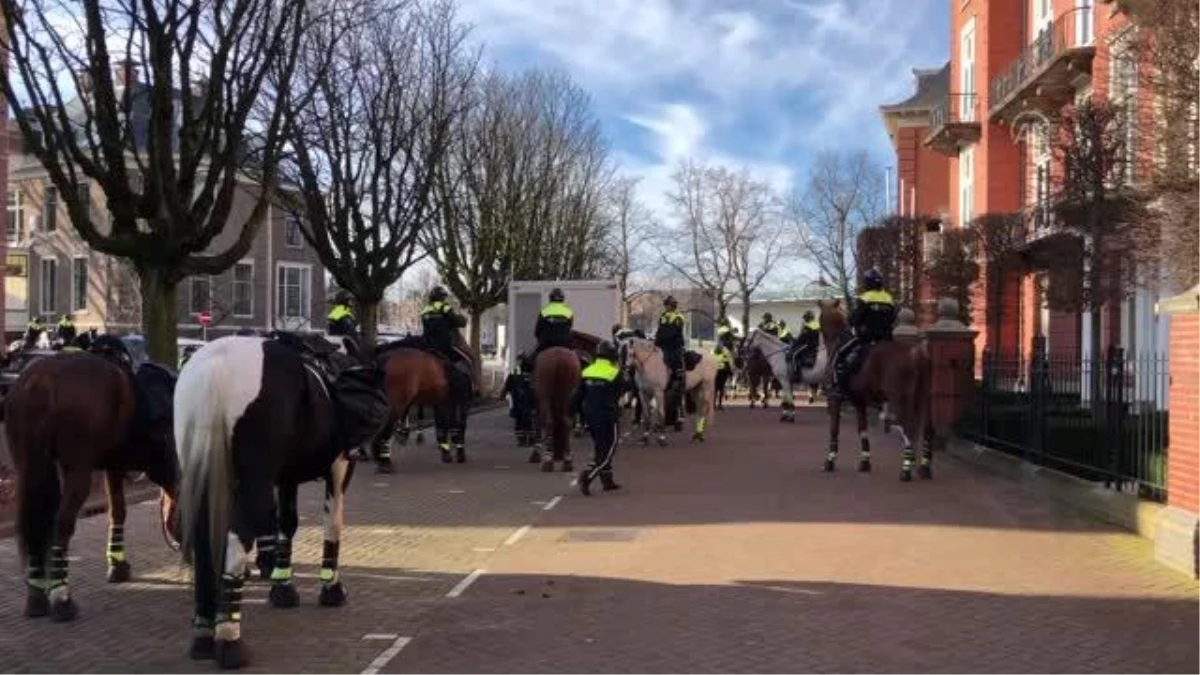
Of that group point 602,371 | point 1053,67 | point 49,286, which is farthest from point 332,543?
point 49,286

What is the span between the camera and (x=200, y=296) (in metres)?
55.4

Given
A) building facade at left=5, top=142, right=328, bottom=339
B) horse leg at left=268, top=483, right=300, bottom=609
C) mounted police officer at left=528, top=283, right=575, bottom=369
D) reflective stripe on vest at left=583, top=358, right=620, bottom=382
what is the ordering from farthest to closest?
building facade at left=5, top=142, right=328, bottom=339 → mounted police officer at left=528, top=283, right=575, bottom=369 → reflective stripe on vest at left=583, top=358, right=620, bottom=382 → horse leg at left=268, top=483, right=300, bottom=609

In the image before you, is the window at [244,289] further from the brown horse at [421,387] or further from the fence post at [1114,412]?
the fence post at [1114,412]

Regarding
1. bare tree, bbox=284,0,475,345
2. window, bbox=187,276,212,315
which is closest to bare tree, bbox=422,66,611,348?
bare tree, bbox=284,0,475,345

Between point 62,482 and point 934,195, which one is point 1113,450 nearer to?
point 62,482

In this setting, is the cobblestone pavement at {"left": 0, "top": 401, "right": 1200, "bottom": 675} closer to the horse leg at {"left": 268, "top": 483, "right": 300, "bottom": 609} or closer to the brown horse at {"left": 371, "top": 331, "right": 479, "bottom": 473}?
the horse leg at {"left": 268, "top": 483, "right": 300, "bottom": 609}

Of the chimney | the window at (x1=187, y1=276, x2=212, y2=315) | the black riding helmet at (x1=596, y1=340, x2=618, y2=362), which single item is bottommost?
the black riding helmet at (x1=596, y1=340, x2=618, y2=362)

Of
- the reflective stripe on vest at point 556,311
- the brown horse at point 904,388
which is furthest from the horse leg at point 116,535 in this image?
the brown horse at point 904,388

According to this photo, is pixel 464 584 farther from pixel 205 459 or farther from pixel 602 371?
pixel 602 371

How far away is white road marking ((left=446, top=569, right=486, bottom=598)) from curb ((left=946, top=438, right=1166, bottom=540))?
18.3ft

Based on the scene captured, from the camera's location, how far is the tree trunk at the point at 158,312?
16.1 metres

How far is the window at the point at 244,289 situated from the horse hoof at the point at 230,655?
5386cm

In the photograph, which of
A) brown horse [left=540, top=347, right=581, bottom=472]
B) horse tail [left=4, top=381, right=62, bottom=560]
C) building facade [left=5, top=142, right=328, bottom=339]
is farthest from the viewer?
building facade [left=5, top=142, right=328, bottom=339]

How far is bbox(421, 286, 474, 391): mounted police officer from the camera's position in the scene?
695 inches
